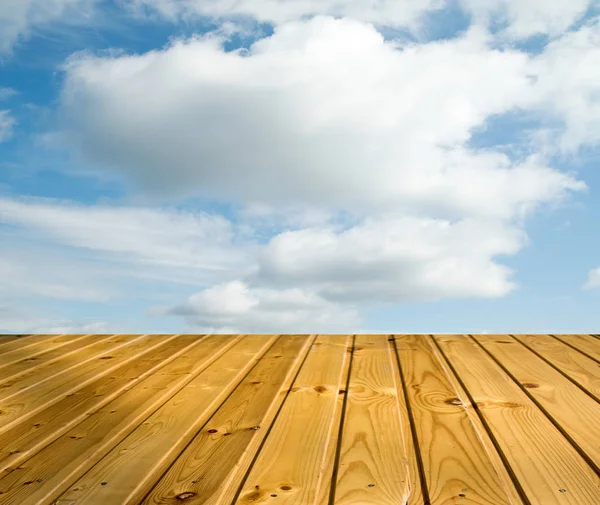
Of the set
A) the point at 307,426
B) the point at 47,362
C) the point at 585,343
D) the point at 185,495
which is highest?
the point at 585,343

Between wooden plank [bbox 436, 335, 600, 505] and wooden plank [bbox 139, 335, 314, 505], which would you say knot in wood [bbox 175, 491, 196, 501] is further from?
wooden plank [bbox 436, 335, 600, 505]

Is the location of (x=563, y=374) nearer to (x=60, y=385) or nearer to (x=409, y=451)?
(x=409, y=451)

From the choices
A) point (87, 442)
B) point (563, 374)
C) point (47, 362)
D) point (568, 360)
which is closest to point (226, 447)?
point (87, 442)

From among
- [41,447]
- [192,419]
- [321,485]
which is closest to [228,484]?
[321,485]

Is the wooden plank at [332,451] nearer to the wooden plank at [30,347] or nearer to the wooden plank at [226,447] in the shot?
the wooden plank at [226,447]

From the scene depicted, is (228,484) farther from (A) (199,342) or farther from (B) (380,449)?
(A) (199,342)

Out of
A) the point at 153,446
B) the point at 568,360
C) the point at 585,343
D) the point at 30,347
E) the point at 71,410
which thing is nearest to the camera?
the point at 153,446

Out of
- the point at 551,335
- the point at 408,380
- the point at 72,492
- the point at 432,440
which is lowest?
the point at 72,492

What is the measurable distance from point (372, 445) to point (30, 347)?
7.70 ft

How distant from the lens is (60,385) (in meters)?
2.40

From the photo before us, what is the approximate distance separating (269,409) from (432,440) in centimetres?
53

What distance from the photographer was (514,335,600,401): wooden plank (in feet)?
7.40

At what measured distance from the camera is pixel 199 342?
3223 millimetres

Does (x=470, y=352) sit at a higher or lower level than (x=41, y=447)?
higher
